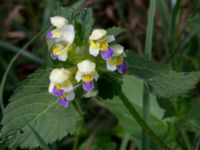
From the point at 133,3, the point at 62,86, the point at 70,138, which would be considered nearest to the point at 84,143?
the point at 70,138

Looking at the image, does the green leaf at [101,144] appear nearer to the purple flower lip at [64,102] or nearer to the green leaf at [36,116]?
the green leaf at [36,116]

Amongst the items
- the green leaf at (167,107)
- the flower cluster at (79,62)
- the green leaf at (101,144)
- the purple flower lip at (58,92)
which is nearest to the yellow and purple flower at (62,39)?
the flower cluster at (79,62)

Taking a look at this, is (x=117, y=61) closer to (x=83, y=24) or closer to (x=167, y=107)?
(x=83, y=24)

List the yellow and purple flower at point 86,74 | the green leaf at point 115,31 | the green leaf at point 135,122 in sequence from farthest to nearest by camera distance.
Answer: the green leaf at point 135,122, the green leaf at point 115,31, the yellow and purple flower at point 86,74

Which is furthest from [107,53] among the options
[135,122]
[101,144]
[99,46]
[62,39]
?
[101,144]

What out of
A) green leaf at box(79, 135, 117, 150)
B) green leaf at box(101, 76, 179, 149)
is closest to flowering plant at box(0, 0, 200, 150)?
green leaf at box(101, 76, 179, 149)

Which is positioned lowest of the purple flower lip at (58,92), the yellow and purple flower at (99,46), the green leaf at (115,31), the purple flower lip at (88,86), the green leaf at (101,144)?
the green leaf at (101,144)

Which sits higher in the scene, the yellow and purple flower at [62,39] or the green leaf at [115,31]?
the yellow and purple flower at [62,39]

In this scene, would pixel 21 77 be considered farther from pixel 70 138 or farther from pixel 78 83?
pixel 78 83
